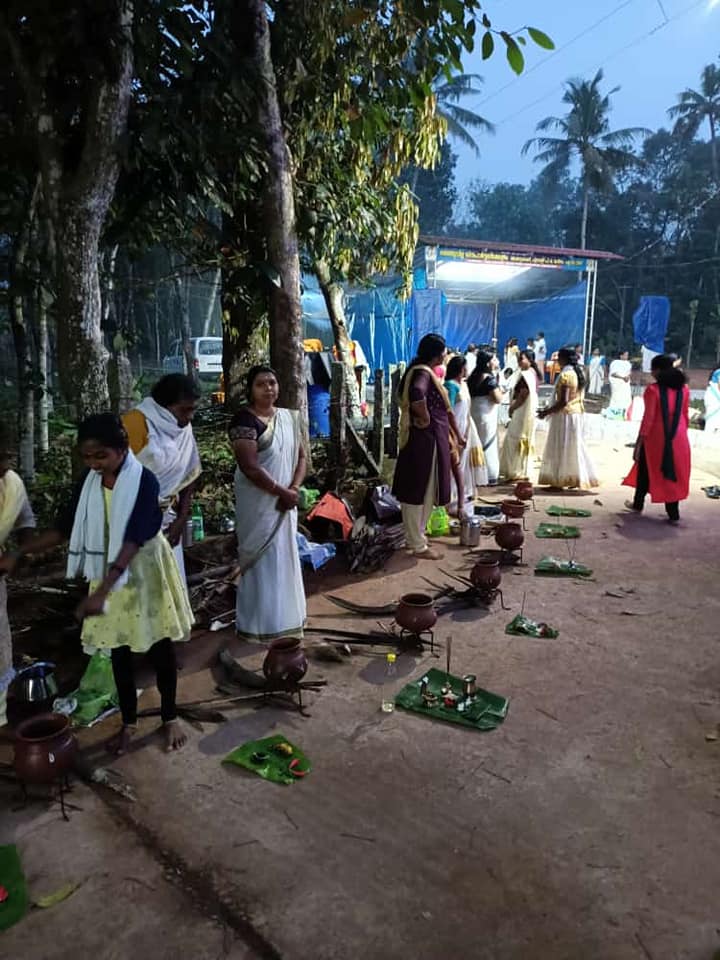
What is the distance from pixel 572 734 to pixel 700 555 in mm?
3395

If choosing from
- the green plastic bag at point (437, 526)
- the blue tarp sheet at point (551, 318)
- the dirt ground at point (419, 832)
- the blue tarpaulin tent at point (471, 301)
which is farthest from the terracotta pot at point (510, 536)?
the blue tarp sheet at point (551, 318)

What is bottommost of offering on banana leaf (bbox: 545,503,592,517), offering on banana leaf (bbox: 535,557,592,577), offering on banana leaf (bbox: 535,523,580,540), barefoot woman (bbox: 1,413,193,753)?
offering on banana leaf (bbox: 535,557,592,577)

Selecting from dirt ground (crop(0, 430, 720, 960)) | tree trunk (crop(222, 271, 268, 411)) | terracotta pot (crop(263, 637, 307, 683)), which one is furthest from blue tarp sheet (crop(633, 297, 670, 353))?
terracotta pot (crop(263, 637, 307, 683))

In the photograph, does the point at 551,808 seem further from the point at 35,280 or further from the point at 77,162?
the point at 35,280

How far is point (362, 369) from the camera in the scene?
12.3m

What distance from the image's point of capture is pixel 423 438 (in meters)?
5.71

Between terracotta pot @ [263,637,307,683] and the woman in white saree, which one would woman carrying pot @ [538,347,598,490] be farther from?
terracotta pot @ [263,637,307,683]

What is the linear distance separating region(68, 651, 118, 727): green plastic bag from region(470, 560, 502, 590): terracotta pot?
8.18 feet

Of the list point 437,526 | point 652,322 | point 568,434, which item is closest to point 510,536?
point 437,526

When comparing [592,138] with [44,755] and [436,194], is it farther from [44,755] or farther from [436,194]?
[44,755]

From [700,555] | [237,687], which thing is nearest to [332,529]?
[237,687]

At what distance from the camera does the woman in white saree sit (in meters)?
3.77

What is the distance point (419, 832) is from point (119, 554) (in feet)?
5.30

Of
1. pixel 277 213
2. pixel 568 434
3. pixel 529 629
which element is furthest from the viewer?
pixel 568 434
